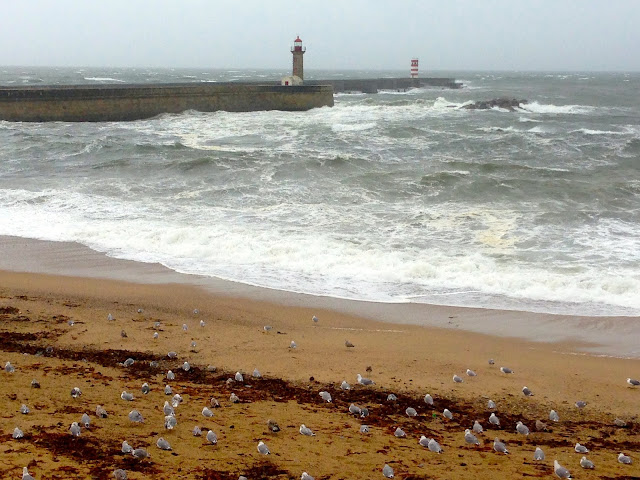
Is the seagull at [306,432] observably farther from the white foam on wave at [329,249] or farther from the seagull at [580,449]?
the white foam on wave at [329,249]

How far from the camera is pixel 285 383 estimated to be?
559 cm

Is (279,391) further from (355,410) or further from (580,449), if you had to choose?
(580,449)

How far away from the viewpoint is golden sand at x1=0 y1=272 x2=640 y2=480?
3.96 meters

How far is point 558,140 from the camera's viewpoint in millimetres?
25969

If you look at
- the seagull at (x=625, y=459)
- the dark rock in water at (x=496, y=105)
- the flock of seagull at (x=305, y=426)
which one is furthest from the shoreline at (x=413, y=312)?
the dark rock in water at (x=496, y=105)

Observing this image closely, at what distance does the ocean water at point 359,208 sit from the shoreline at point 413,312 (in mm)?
296

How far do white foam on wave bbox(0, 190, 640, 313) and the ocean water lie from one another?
0.03 meters

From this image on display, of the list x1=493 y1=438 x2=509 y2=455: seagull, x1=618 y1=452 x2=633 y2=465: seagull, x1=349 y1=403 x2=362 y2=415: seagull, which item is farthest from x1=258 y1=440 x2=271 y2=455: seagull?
x1=618 y1=452 x2=633 y2=465: seagull

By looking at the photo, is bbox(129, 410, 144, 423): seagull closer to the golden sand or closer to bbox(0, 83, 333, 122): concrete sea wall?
the golden sand

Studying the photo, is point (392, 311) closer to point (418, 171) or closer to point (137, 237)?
point (137, 237)

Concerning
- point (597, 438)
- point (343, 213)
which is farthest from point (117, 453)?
point (343, 213)

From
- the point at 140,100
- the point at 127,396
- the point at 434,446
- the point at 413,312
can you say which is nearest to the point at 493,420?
the point at 434,446

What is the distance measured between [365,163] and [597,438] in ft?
49.0

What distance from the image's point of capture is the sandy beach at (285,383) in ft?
13.1
